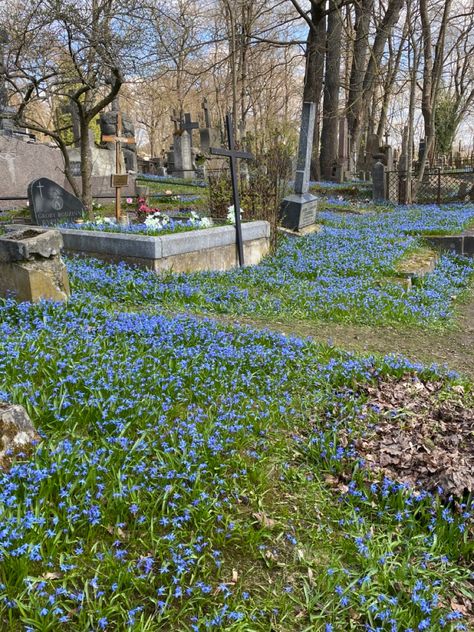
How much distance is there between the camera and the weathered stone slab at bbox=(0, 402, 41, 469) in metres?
2.69

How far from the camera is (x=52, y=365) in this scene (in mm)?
3721

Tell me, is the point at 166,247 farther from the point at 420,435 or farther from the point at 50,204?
the point at 50,204

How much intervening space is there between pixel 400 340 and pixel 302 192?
7132mm

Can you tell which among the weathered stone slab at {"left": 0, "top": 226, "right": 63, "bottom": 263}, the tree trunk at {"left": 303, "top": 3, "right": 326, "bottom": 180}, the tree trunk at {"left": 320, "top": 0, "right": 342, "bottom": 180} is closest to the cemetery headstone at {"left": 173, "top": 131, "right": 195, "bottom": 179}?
the tree trunk at {"left": 320, "top": 0, "right": 342, "bottom": 180}

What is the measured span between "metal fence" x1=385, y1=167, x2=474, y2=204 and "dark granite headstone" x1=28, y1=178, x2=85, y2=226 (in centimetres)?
1182

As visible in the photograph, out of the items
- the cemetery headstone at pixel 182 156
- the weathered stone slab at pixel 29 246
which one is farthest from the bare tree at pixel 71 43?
the cemetery headstone at pixel 182 156

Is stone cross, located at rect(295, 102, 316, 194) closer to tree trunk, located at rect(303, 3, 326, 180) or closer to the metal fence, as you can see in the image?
the metal fence

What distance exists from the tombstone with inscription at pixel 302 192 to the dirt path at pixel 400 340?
603cm

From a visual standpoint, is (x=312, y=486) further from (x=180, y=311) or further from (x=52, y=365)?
(x=180, y=311)

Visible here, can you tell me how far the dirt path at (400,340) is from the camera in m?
5.47

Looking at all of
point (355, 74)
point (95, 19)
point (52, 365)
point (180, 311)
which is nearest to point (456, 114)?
point (355, 74)

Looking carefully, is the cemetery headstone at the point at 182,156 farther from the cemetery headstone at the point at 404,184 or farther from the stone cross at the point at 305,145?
the stone cross at the point at 305,145

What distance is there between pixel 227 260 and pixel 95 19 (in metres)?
5.59

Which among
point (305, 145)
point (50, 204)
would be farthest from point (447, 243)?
point (50, 204)
